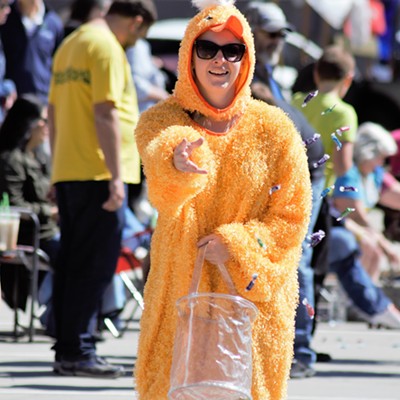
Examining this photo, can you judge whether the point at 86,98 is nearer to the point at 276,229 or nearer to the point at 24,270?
the point at 24,270

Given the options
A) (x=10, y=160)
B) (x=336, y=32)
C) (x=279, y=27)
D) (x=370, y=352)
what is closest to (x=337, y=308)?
(x=370, y=352)

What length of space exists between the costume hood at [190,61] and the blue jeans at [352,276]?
204 inches

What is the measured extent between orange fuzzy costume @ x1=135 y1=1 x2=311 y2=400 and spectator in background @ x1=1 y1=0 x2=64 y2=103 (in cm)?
866

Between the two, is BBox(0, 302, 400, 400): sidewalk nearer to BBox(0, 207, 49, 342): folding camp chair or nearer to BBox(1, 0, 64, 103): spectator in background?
BBox(0, 207, 49, 342): folding camp chair

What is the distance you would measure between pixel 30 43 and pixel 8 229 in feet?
16.3

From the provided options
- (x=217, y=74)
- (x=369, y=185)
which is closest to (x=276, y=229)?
(x=217, y=74)

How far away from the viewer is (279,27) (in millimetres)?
8477

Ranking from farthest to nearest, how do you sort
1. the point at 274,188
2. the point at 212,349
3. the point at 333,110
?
the point at 333,110
the point at 274,188
the point at 212,349

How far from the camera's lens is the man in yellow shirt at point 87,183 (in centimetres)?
793

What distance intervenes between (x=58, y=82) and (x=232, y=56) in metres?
3.11

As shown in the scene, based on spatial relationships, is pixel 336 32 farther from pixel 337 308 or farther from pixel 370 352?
pixel 370 352

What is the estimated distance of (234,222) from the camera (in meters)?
5.21

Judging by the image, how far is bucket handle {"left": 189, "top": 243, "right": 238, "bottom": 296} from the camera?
5078 mm

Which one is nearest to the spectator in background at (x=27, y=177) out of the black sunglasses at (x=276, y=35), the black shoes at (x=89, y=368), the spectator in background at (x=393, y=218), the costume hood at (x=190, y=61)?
the black shoes at (x=89, y=368)
